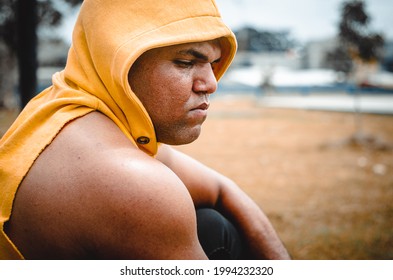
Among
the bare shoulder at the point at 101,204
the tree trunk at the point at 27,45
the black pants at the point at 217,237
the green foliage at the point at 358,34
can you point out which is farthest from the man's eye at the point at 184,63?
the green foliage at the point at 358,34

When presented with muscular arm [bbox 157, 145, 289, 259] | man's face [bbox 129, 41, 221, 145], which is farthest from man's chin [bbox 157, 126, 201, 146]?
muscular arm [bbox 157, 145, 289, 259]

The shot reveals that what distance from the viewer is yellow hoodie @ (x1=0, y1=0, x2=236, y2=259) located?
1.09 meters

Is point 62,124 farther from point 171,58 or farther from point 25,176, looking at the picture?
point 171,58

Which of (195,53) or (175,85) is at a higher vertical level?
(195,53)

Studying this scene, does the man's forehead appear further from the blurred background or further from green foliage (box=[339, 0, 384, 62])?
green foliage (box=[339, 0, 384, 62])

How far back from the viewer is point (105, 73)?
117 centimetres

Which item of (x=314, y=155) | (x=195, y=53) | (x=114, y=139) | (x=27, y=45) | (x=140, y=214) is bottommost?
(x=314, y=155)

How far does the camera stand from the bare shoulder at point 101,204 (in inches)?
38.8

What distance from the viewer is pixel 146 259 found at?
105 cm

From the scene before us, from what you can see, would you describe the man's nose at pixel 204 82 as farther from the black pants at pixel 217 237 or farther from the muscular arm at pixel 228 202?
the black pants at pixel 217 237

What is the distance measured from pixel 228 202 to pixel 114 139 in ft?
3.11

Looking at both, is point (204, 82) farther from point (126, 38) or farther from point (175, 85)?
point (126, 38)

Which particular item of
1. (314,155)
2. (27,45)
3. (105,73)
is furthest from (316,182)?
(105,73)

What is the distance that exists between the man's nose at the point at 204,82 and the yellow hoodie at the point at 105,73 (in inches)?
4.8
